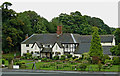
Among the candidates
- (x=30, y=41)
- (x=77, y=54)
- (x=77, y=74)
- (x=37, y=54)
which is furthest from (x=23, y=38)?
(x=77, y=74)

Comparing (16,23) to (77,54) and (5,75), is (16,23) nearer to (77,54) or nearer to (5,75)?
(77,54)

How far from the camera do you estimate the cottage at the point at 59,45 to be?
2094 inches

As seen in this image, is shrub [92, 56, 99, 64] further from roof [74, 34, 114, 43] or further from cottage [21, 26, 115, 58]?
roof [74, 34, 114, 43]

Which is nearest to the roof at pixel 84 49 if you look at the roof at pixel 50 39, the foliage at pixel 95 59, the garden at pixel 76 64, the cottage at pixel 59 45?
the cottage at pixel 59 45

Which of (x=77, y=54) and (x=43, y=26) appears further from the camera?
(x=43, y=26)

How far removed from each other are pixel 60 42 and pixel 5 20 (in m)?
16.6

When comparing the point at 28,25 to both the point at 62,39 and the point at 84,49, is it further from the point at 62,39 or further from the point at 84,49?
the point at 84,49

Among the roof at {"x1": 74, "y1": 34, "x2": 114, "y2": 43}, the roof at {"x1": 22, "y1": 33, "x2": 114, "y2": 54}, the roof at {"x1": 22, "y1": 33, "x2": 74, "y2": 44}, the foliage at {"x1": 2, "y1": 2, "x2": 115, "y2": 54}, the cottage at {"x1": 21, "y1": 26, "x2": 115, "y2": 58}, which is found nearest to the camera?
the cottage at {"x1": 21, "y1": 26, "x2": 115, "y2": 58}

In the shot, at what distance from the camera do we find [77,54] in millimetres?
51312

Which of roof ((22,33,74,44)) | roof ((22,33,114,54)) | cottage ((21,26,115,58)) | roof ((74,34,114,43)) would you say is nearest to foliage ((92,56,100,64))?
cottage ((21,26,115,58))

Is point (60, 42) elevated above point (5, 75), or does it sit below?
above

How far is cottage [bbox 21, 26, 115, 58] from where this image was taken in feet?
174

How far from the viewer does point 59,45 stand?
176ft

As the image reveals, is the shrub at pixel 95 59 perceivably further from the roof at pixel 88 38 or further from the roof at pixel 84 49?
the roof at pixel 88 38
